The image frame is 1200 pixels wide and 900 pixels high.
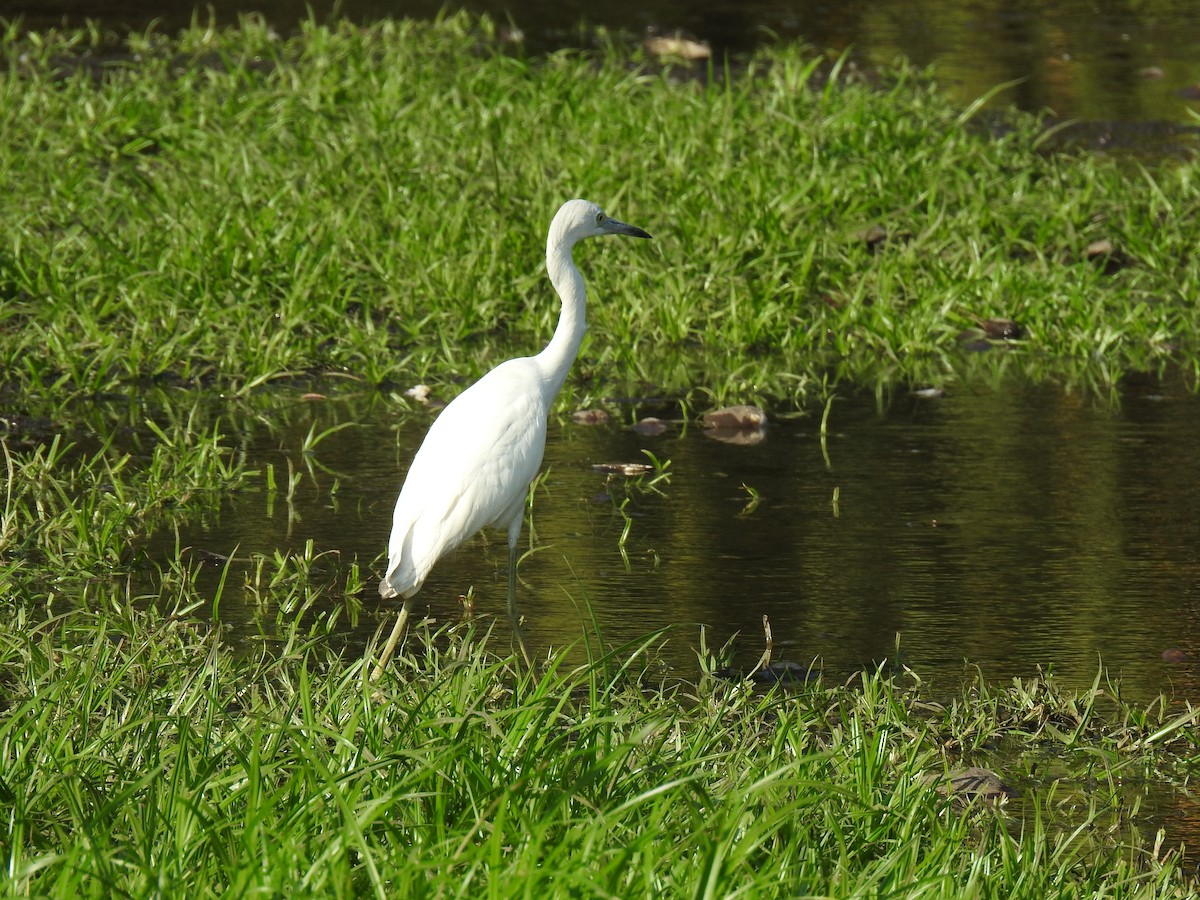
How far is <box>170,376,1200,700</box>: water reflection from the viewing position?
4277mm

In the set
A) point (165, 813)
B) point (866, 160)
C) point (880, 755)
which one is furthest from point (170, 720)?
point (866, 160)

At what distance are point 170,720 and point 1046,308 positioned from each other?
4550mm

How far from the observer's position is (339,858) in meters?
2.57

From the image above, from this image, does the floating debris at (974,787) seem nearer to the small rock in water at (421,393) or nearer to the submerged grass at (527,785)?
the submerged grass at (527,785)

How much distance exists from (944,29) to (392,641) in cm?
954

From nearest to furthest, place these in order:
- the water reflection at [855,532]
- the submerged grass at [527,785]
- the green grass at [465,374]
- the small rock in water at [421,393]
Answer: the submerged grass at [527,785] < the green grass at [465,374] < the water reflection at [855,532] < the small rock in water at [421,393]

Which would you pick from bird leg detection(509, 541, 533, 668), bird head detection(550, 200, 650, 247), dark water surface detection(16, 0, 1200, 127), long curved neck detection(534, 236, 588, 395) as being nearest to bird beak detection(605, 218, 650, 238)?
bird head detection(550, 200, 650, 247)

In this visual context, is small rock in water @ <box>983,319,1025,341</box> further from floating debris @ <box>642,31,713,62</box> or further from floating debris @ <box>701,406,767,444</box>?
floating debris @ <box>642,31,713,62</box>

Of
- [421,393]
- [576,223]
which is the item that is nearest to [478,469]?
[576,223]

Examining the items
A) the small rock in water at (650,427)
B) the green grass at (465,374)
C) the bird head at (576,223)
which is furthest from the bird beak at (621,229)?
the green grass at (465,374)

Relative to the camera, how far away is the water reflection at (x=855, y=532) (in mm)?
4277

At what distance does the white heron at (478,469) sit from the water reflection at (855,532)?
0.92 feet

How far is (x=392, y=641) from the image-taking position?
393cm

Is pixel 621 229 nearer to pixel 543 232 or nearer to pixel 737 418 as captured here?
pixel 737 418
